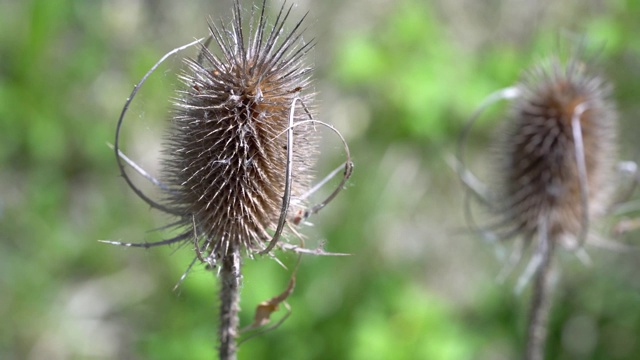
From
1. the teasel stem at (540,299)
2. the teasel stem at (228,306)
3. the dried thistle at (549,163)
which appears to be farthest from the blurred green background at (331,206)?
the teasel stem at (228,306)

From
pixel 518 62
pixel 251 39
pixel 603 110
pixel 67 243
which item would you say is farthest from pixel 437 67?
pixel 251 39

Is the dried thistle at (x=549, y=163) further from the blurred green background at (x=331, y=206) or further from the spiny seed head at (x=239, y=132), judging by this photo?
the spiny seed head at (x=239, y=132)

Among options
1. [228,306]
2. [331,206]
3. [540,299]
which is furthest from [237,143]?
[331,206]

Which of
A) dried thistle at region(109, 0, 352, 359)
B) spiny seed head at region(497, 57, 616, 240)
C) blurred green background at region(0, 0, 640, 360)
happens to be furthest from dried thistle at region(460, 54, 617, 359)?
dried thistle at region(109, 0, 352, 359)

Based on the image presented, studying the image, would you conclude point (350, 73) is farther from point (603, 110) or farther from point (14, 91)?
point (14, 91)

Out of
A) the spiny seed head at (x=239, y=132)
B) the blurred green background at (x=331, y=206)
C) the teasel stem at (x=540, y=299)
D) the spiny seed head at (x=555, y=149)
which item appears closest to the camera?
the spiny seed head at (x=239, y=132)

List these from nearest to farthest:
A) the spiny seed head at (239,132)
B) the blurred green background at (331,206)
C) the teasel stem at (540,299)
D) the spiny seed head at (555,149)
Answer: the spiny seed head at (239,132) < the teasel stem at (540,299) < the spiny seed head at (555,149) < the blurred green background at (331,206)

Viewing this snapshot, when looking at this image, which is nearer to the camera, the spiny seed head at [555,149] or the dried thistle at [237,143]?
the dried thistle at [237,143]
